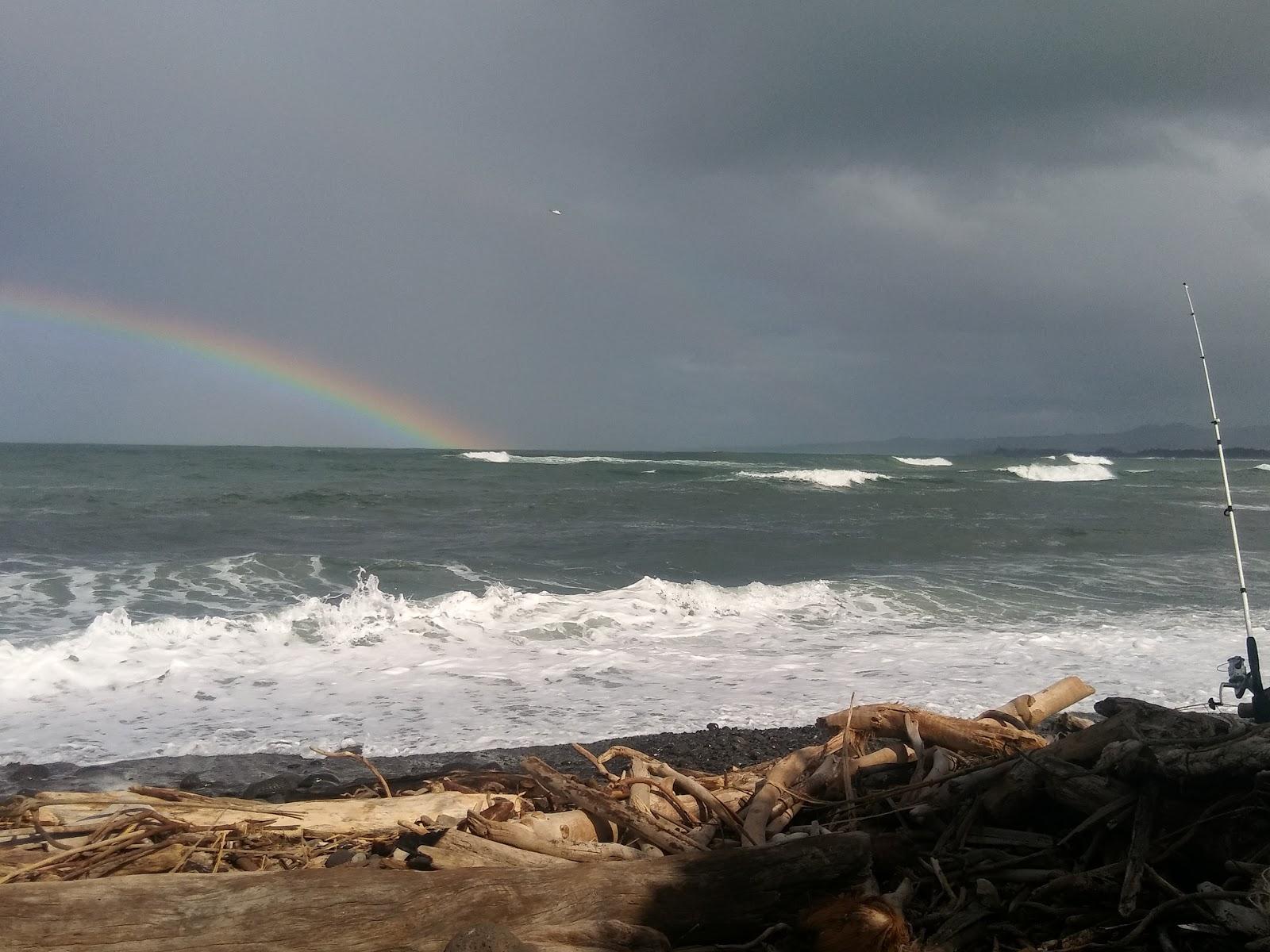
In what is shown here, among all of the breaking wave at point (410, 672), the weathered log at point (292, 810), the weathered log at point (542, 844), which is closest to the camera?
the weathered log at point (542, 844)

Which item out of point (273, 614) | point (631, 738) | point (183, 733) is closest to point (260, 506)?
point (273, 614)

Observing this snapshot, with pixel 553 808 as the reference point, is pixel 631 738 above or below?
below

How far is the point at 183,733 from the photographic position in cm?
726

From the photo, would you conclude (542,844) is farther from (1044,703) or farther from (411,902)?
(1044,703)

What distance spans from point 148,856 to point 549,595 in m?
10.5

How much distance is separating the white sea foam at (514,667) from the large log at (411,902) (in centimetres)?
Result: 473

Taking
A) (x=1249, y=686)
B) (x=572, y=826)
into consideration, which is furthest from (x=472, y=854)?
(x=1249, y=686)

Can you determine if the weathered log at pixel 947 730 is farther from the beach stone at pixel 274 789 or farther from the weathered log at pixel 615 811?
the beach stone at pixel 274 789

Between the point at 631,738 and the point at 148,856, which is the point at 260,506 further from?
the point at 148,856

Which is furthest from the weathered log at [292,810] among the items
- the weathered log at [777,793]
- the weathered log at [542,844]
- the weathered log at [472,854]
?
the weathered log at [777,793]

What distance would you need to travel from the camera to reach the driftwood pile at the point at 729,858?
230cm

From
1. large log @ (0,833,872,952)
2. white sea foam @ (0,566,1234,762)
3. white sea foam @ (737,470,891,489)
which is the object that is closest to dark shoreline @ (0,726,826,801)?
white sea foam @ (0,566,1234,762)

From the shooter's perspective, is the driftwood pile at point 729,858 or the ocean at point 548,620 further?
the ocean at point 548,620

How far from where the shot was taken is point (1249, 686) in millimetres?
4293
